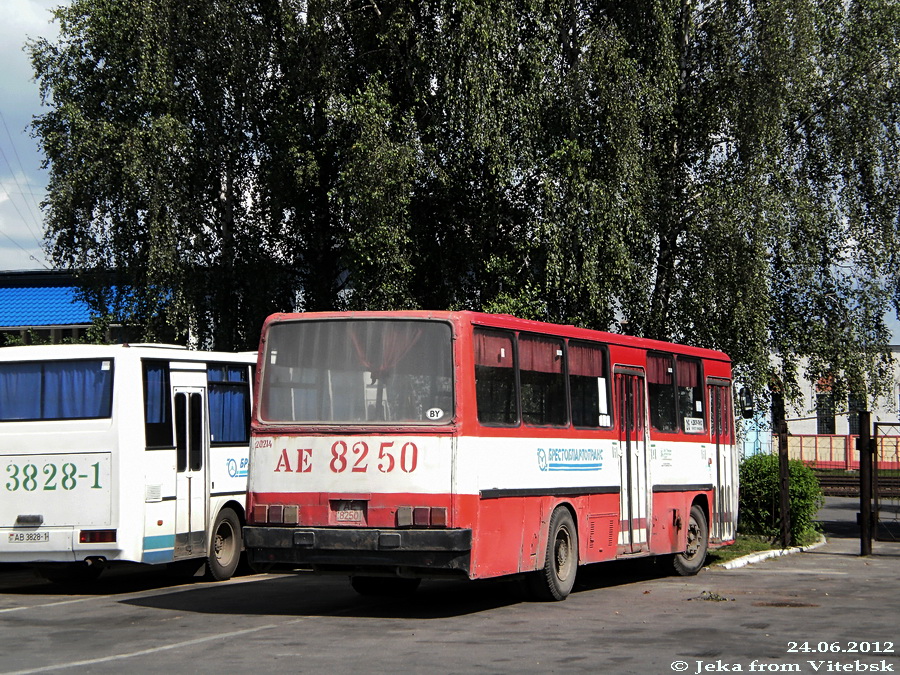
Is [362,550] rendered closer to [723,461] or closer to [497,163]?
[723,461]

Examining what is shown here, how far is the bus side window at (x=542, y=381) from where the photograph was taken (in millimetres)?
13984

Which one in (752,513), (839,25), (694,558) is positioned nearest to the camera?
(694,558)

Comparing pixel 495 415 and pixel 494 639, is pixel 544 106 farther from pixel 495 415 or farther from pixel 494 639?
pixel 494 639

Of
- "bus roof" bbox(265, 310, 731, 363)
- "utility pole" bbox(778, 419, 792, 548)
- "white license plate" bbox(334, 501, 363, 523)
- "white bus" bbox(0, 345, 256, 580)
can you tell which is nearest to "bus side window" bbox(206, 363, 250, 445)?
"white bus" bbox(0, 345, 256, 580)

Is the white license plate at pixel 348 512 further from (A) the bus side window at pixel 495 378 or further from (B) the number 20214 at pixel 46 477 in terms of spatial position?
(B) the number 20214 at pixel 46 477

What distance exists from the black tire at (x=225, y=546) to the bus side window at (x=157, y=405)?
1.87 meters

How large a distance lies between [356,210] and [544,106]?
4.36 m

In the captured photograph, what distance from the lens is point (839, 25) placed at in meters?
28.7

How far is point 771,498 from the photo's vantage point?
77.8 ft

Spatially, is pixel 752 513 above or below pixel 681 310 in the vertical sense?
below

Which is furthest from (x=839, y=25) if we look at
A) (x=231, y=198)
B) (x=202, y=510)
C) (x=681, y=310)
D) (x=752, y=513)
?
(x=202, y=510)

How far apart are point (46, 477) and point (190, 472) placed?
208cm

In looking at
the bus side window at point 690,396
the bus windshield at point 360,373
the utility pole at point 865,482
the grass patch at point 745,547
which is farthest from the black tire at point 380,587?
the utility pole at point 865,482

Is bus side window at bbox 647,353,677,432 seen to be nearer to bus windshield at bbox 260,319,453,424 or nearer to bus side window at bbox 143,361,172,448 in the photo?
bus windshield at bbox 260,319,453,424
